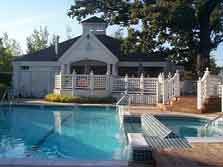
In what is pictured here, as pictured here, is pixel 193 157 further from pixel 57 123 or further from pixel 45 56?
pixel 45 56

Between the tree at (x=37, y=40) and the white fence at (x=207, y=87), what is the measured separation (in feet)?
136

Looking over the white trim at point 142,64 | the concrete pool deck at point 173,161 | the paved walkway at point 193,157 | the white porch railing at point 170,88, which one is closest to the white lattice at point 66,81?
the white trim at point 142,64

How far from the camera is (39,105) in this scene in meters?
24.8

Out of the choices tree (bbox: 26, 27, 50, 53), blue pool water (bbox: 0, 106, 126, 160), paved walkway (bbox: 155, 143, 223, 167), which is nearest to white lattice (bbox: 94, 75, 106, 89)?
blue pool water (bbox: 0, 106, 126, 160)

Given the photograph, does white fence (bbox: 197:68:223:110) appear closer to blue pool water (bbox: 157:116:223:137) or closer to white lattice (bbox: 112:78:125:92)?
blue pool water (bbox: 157:116:223:137)

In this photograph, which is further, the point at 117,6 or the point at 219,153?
the point at 117,6

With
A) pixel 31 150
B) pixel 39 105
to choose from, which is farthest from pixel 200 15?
pixel 31 150

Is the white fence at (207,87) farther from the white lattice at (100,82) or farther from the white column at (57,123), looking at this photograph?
the white lattice at (100,82)

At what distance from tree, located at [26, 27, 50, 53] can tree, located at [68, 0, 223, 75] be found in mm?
28960

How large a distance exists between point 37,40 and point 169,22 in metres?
37.4

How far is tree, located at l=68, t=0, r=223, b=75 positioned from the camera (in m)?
Answer: 26.0

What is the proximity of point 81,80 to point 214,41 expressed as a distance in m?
10.6

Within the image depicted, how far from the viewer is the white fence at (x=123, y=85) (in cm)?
2700

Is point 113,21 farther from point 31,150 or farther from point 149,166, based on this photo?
point 149,166
